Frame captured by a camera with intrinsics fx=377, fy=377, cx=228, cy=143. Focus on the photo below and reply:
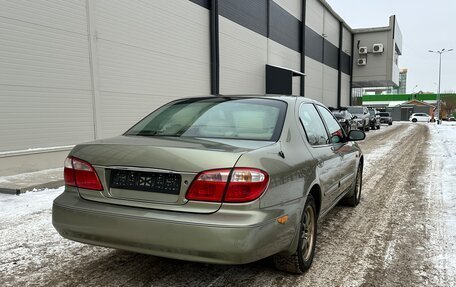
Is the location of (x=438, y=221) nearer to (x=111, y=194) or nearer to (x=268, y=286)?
(x=268, y=286)

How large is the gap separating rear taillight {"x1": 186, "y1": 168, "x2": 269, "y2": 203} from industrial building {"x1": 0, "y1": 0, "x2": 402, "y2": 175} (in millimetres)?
7161

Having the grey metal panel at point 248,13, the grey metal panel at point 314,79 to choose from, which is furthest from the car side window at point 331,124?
the grey metal panel at point 314,79

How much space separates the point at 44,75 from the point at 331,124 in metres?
7.14

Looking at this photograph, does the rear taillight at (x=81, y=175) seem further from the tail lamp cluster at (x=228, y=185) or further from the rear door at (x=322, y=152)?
the rear door at (x=322, y=152)

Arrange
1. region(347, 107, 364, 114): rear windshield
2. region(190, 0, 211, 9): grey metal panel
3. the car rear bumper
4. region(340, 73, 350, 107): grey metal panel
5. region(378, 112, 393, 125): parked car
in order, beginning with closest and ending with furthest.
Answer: the car rear bumper, region(190, 0, 211, 9): grey metal panel, region(347, 107, 364, 114): rear windshield, region(340, 73, 350, 107): grey metal panel, region(378, 112, 393, 125): parked car

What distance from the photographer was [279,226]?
9.10 feet

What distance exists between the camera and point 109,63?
10.9m

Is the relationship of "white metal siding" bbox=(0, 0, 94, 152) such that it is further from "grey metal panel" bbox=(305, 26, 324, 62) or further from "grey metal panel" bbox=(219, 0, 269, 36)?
"grey metal panel" bbox=(305, 26, 324, 62)

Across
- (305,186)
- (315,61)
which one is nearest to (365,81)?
(315,61)

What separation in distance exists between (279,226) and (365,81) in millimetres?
45873

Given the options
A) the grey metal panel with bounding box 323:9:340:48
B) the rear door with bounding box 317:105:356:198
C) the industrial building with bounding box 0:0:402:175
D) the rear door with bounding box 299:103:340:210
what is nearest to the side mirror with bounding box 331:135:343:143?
the rear door with bounding box 317:105:356:198

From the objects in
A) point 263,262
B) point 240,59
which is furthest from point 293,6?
point 263,262

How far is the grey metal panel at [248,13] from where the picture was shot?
17609mm

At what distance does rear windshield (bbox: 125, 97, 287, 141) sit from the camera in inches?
127
